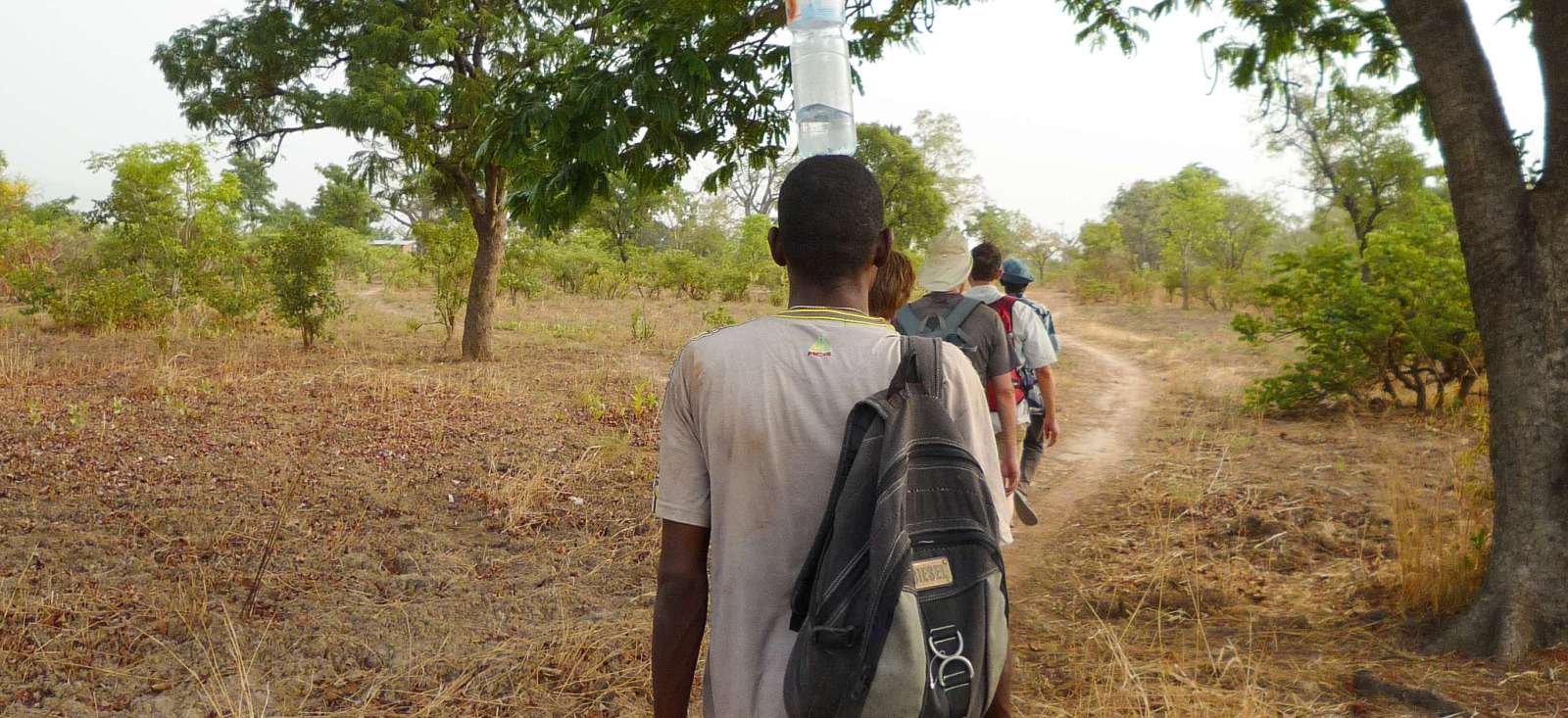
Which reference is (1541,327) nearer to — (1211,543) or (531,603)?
(1211,543)

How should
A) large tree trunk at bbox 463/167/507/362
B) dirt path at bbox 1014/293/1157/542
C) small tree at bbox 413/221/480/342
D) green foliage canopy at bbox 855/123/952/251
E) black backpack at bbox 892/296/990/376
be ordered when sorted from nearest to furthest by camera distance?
black backpack at bbox 892/296/990/376
dirt path at bbox 1014/293/1157/542
large tree trunk at bbox 463/167/507/362
small tree at bbox 413/221/480/342
green foliage canopy at bbox 855/123/952/251

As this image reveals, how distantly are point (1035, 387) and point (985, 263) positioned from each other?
2.29ft

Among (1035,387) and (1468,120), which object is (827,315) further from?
(1035,387)

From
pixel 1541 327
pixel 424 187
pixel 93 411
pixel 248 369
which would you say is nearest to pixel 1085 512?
pixel 1541 327

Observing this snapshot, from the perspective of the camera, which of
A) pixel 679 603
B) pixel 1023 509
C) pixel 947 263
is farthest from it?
pixel 1023 509

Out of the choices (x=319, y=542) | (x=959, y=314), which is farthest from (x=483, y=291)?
(x=959, y=314)

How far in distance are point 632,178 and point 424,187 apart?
8.92m

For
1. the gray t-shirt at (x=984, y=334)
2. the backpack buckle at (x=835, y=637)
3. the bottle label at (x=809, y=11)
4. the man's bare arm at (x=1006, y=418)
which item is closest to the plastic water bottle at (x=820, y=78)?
the bottle label at (x=809, y=11)

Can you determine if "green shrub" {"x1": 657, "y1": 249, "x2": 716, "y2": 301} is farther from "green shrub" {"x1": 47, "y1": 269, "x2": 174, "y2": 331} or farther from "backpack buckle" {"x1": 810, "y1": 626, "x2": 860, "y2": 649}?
"backpack buckle" {"x1": 810, "y1": 626, "x2": 860, "y2": 649}

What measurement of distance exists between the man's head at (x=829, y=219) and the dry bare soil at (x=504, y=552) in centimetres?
212

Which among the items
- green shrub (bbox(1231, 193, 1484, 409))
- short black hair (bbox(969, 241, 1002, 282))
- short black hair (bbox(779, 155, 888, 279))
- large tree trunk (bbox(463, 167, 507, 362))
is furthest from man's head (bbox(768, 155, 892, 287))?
large tree trunk (bbox(463, 167, 507, 362))

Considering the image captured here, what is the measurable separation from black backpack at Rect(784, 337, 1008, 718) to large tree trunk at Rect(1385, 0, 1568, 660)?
3141 mm

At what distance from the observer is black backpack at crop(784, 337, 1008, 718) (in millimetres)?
1206

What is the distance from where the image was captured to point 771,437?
1.43 meters
